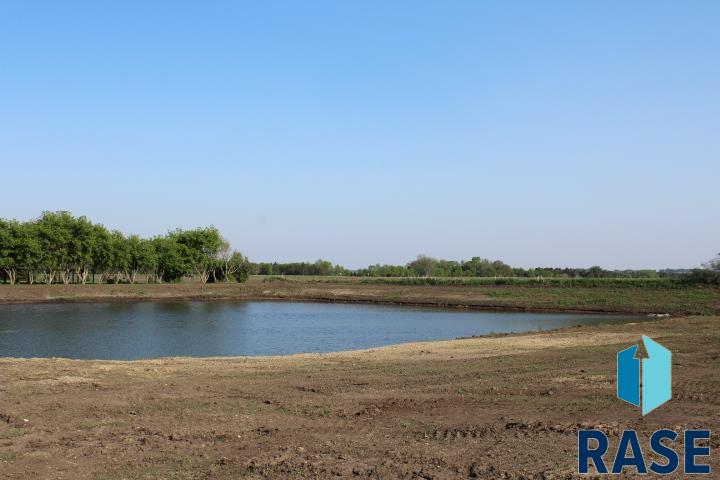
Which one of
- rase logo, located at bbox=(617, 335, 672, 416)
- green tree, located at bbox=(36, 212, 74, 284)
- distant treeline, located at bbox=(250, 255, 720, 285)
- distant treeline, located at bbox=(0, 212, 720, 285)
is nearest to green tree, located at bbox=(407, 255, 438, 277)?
distant treeline, located at bbox=(250, 255, 720, 285)

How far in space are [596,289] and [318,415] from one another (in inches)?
2642

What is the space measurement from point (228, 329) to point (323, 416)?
2985cm

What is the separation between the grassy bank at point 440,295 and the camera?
59625 mm

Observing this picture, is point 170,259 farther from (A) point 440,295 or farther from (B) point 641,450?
(B) point 641,450

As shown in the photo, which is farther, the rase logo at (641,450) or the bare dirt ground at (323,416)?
the bare dirt ground at (323,416)

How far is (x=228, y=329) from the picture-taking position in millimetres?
40562

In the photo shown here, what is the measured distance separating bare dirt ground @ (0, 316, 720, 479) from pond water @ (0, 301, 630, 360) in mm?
10921

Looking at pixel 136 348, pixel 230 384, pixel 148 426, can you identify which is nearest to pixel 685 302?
pixel 136 348

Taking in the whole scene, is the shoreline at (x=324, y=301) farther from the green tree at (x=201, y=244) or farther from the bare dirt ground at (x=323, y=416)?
the bare dirt ground at (x=323, y=416)

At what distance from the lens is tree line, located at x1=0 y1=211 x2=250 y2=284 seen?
263ft

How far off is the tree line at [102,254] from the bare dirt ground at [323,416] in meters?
68.8

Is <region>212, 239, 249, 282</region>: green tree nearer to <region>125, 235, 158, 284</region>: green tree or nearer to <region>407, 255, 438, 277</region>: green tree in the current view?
<region>125, 235, 158, 284</region>: green tree

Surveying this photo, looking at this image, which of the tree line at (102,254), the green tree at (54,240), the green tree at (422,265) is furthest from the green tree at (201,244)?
the green tree at (422,265)

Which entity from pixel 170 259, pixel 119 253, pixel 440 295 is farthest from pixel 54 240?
pixel 440 295
